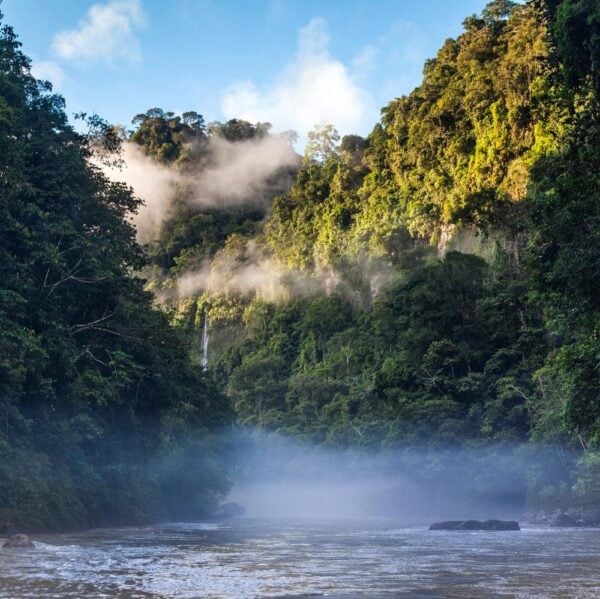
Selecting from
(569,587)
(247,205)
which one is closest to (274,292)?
(247,205)

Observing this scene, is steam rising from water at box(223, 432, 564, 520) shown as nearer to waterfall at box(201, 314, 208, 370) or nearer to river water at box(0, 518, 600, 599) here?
river water at box(0, 518, 600, 599)

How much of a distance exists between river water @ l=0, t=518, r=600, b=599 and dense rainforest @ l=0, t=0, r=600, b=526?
11.0 feet

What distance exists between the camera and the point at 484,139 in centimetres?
6131

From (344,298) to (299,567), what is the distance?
62016 millimetres

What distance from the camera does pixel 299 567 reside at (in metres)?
14.4

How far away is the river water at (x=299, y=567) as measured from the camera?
1100 centimetres

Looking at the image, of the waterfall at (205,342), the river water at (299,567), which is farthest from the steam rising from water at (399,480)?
the waterfall at (205,342)

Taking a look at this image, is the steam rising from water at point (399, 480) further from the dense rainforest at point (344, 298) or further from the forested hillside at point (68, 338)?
the forested hillside at point (68, 338)

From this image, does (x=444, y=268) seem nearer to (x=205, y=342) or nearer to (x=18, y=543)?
(x=18, y=543)

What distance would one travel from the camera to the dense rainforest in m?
19.3

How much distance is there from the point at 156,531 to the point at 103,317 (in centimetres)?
694

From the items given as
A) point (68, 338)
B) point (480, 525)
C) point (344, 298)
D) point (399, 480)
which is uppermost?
point (344, 298)

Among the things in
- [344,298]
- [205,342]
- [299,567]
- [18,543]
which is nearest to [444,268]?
[344,298]

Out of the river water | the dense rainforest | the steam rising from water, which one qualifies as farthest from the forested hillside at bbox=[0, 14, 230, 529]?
the steam rising from water
